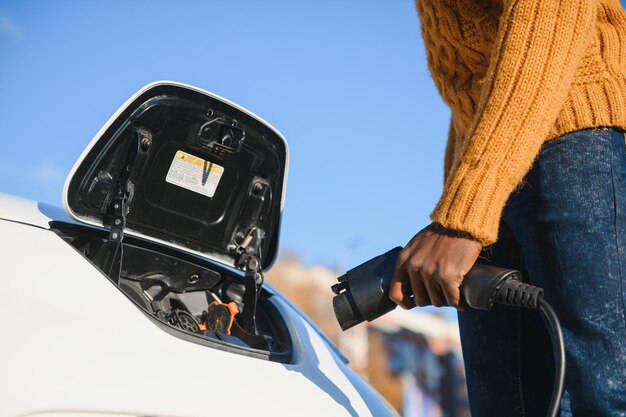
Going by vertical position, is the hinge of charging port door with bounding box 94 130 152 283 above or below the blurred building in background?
above

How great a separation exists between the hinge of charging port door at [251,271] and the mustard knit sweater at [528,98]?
97 centimetres

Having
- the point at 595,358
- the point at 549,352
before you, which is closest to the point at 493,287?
the point at 595,358

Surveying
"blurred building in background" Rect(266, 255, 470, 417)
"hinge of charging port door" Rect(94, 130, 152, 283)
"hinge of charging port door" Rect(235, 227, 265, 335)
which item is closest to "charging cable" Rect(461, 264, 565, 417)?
"hinge of charging port door" Rect(235, 227, 265, 335)

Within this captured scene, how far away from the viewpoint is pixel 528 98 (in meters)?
1.66

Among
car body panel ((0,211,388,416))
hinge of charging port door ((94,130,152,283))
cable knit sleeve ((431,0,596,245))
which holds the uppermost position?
cable knit sleeve ((431,0,596,245))

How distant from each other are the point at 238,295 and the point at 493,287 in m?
1.20

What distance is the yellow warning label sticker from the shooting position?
2502mm

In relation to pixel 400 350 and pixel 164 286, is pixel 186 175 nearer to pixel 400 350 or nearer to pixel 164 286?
pixel 164 286

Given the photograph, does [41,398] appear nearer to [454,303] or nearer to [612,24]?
[454,303]

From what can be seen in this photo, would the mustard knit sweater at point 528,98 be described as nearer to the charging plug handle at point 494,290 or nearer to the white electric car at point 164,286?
the charging plug handle at point 494,290

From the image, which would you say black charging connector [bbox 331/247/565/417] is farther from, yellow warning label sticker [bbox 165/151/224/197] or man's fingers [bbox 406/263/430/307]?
yellow warning label sticker [bbox 165/151/224/197]

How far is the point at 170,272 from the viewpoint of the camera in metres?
2.55

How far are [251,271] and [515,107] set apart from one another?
1225 millimetres

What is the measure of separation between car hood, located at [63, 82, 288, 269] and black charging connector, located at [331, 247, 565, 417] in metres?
0.80
